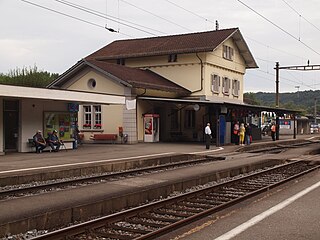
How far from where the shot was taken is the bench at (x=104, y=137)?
1262 inches

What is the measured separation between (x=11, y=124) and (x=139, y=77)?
42.5ft

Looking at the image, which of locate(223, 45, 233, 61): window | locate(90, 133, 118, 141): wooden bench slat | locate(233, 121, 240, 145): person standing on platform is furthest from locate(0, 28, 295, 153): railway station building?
locate(233, 121, 240, 145): person standing on platform

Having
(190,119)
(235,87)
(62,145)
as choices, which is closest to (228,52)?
(235,87)

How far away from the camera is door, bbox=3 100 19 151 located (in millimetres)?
21859

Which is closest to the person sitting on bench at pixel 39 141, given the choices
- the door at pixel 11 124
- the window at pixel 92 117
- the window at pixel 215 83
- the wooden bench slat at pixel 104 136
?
the door at pixel 11 124

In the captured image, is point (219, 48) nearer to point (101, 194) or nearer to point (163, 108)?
point (163, 108)

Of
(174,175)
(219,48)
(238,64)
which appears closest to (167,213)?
(174,175)

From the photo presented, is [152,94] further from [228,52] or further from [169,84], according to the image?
[228,52]

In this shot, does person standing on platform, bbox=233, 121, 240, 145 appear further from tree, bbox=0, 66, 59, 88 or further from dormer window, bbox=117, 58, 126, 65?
tree, bbox=0, 66, 59, 88

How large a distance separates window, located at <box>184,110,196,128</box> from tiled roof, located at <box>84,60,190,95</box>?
60.4 inches

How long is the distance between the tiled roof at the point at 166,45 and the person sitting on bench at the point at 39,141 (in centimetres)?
1653

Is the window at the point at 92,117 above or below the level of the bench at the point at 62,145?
above

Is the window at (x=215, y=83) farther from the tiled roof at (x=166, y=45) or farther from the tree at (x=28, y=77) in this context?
the tree at (x=28, y=77)

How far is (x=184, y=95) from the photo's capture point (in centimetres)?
3725
